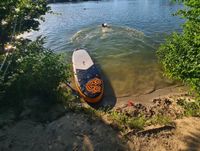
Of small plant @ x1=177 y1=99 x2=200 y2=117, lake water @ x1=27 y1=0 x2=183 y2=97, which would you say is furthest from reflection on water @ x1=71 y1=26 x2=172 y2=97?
small plant @ x1=177 y1=99 x2=200 y2=117

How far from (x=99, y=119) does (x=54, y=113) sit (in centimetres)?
222

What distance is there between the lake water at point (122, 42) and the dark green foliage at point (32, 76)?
19.0 ft

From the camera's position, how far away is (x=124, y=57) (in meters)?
25.5

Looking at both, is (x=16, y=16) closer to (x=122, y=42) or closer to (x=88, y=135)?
(x=88, y=135)

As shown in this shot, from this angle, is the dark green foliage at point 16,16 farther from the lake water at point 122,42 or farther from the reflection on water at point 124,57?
the reflection on water at point 124,57

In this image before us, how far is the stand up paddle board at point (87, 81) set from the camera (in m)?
17.4

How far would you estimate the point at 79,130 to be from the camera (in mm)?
11328

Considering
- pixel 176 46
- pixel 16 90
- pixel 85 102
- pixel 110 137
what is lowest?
pixel 85 102

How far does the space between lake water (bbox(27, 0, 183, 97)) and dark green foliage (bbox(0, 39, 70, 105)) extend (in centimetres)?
579

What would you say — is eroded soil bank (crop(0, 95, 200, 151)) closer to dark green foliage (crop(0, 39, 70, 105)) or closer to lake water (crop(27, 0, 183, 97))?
dark green foliage (crop(0, 39, 70, 105))

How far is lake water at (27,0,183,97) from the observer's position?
2059cm

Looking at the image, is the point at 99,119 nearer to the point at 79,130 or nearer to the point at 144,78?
the point at 79,130

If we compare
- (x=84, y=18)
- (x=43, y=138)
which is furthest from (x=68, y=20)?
(x=43, y=138)

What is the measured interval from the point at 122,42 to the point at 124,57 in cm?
517
